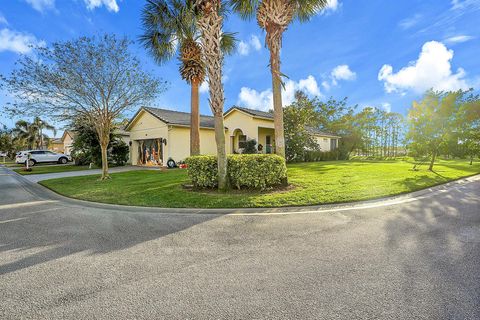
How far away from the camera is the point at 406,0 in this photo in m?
10.2

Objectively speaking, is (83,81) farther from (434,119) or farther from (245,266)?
(434,119)

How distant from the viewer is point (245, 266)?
327 cm

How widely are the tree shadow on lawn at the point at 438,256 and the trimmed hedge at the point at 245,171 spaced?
4086 mm

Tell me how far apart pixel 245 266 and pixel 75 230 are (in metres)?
3.97

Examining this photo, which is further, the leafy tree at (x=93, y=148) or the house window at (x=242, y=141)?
the leafy tree at (x=93, y=148)

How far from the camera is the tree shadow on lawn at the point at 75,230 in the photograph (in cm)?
389

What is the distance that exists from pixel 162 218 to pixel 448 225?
6417 millimetres

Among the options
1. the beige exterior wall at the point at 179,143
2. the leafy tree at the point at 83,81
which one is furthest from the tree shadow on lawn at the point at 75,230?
the beige exterior wall at the point at 179,143

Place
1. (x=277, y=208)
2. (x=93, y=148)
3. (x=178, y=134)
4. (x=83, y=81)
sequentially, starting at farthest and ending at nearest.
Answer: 1. (x=93, y=148)
2. (x=178, y=134)
3. (x=83, y=81)
4. (x=277, y=208)

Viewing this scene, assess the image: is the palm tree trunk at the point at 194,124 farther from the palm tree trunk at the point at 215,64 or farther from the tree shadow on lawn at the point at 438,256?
the tree shadow on lawn at the point at 438,256

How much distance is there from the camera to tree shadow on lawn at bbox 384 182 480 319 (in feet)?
7.91

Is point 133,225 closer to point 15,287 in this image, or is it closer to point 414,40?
point 15,287

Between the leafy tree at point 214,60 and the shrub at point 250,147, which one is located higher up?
the leafy tree at point 214,60

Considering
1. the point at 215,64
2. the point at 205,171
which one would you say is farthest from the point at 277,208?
the point at 215,64
